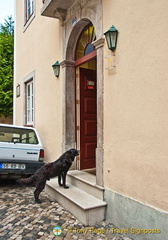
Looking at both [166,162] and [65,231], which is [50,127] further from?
[166,162]

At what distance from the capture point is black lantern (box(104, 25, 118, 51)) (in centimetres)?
334

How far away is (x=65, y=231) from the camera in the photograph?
3023mm

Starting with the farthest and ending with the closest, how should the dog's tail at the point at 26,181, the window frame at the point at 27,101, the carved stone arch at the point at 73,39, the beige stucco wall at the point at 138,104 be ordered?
the window frame at the point at 27,101, the carved stone arch at the point at 73,39, the dog's tail at the point at 26,181, the beige stucco wall at the point at 138,104

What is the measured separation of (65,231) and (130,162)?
4.56 ft

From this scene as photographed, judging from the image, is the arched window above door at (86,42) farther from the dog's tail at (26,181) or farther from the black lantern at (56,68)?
the dog's tail at (26,181)

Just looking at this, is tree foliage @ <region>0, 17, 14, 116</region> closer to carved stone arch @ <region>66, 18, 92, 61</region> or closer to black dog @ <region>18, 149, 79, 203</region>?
carved stone arch @ <region>66, 18, 92, 61</region>

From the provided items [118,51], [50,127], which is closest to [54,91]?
[50,127]

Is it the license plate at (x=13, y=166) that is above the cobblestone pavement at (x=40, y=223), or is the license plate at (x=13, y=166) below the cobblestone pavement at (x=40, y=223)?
above

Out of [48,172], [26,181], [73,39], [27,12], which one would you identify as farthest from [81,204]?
[27,12]

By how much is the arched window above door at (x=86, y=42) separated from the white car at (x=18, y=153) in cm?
240

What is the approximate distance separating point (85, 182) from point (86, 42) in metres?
3.18

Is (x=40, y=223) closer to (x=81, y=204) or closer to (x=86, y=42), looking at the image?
(x=81, y=204)

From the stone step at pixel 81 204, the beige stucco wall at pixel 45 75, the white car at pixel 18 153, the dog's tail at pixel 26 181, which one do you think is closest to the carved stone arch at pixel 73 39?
the beige stucco wall at pixel 45 75

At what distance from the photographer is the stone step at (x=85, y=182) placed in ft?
11.9
